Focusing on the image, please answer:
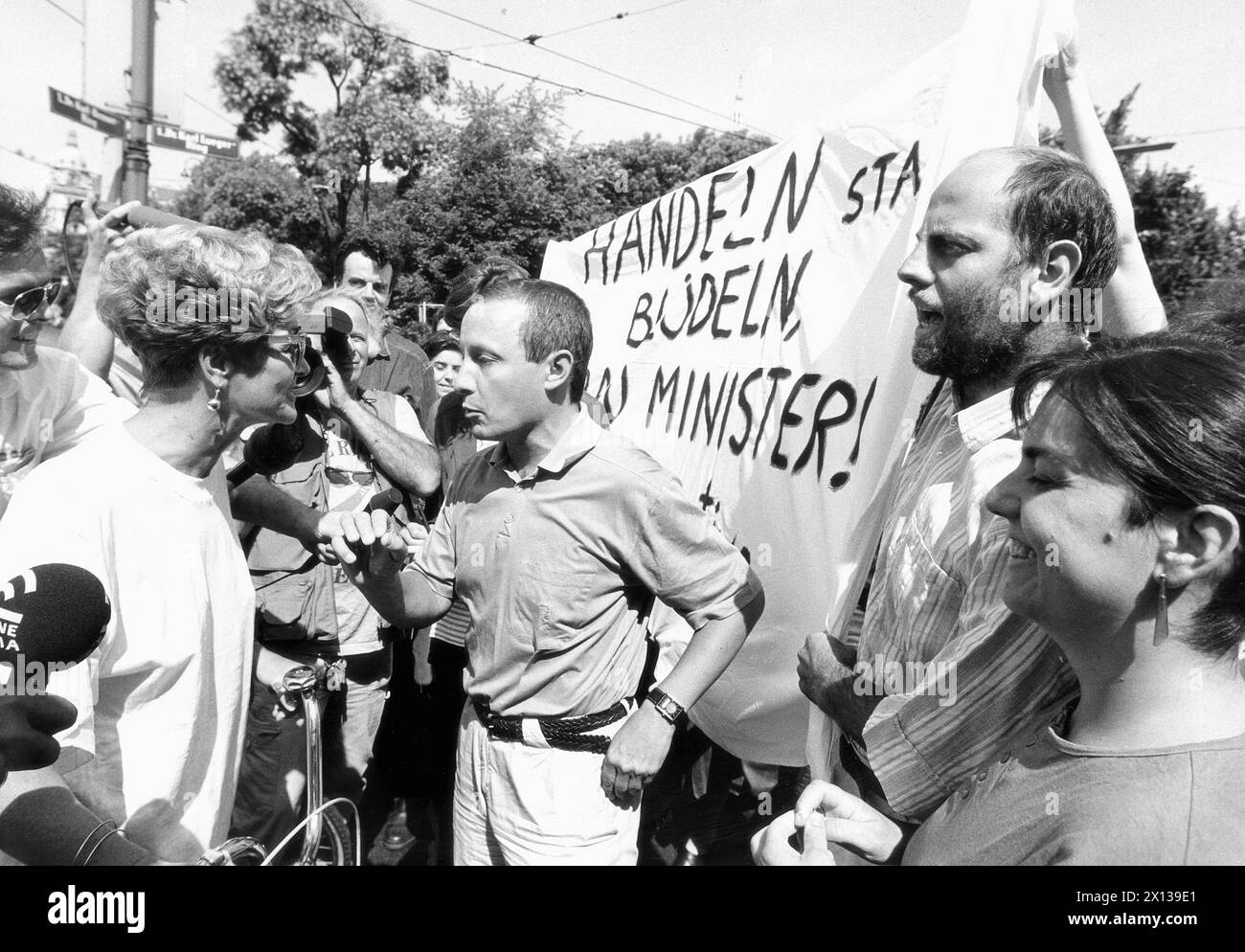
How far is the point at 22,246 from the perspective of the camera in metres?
1.99

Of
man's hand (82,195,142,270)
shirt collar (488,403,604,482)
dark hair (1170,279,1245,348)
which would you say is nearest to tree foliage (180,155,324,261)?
man's hand (82,195,142,270)

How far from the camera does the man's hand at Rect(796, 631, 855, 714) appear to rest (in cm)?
182

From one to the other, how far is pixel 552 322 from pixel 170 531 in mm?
1039

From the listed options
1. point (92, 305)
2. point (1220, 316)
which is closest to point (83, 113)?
point (92, 305)

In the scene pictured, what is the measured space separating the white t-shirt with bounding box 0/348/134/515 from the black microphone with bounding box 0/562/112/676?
3.88 ft

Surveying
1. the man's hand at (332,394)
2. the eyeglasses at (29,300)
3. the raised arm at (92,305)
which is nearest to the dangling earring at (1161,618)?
the eyeglasses at (29,300)

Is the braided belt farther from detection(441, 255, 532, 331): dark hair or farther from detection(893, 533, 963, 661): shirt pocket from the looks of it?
detection(441, 255, 532, 331): dark hair

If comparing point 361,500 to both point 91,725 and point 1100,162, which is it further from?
point 1100,162

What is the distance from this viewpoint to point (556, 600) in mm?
2150

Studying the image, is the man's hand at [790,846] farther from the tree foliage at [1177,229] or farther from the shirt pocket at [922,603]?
the tree foliage at [1177,229]

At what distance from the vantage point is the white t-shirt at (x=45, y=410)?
2.19 meters

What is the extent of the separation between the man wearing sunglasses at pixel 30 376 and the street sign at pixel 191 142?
1582 millimetres

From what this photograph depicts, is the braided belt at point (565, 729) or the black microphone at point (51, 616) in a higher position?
the black microphone at point (51, 616)
